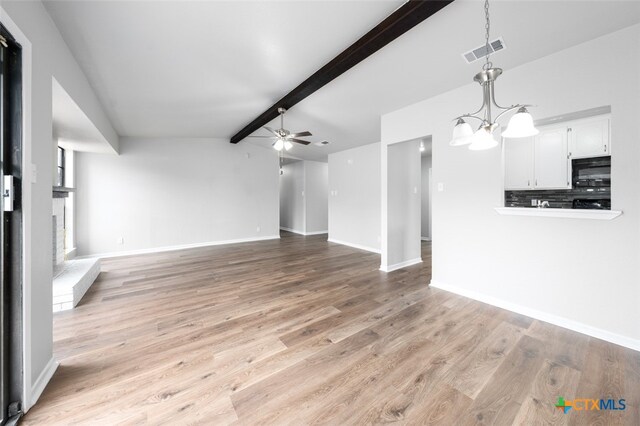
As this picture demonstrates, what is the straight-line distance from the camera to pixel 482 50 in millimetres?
2188

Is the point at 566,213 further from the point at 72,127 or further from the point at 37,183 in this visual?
the point at 72,127

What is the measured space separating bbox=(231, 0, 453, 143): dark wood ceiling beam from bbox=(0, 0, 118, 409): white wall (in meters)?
2.20

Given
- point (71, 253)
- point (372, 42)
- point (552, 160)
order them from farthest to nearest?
point (71, 253)
point (552, 160)
point (372, 42)

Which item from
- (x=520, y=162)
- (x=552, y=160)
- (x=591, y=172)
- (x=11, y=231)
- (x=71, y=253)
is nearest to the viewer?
(x=11, y=231)

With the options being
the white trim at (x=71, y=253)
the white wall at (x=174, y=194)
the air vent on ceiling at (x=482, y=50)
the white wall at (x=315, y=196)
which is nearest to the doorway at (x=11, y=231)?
the air vent on ceiling at (x=482, y=50)

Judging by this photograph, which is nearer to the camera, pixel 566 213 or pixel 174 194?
pixel 566 213

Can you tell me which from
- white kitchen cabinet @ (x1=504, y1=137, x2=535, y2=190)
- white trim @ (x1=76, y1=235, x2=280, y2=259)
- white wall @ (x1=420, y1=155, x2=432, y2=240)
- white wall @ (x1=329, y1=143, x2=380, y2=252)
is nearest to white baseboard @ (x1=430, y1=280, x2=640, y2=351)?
white kitchen cabinet @ (x1=504, y1=137, x2=535, y2=190)

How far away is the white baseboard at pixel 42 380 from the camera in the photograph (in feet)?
4.54

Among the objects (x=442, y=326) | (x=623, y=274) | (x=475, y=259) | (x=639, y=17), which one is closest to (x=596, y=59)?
(x=639, y=17)

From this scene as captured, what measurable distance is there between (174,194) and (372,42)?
17.8 ft

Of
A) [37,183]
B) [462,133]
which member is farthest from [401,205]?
[37,183]

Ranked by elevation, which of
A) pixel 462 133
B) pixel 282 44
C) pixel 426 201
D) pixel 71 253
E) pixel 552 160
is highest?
pixel 282 44

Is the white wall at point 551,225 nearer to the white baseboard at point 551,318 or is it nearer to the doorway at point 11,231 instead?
the white baseboard at point 551,318

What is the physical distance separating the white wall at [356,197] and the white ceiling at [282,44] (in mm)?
1978
